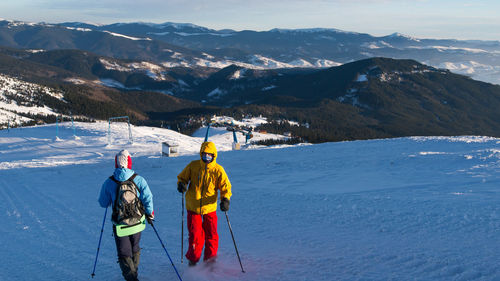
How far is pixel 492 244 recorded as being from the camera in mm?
6715

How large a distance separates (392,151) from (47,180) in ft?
56.2

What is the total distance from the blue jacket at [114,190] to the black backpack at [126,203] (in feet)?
0.21

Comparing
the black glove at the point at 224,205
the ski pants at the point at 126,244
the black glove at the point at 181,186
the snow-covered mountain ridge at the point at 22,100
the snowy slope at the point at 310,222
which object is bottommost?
the snowy slope at the point at 310,222

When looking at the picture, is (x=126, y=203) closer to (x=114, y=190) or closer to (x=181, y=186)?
(x=114, y=190)

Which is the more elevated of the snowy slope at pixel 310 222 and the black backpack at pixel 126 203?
the black backpack at pixel 126 203

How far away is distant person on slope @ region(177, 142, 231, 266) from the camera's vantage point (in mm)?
6766

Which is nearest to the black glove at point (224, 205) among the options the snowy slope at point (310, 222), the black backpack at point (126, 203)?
the snowy slope at point (310, 222)

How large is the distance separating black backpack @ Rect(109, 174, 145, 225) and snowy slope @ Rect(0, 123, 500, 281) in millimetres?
1387

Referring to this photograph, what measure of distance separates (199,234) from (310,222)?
10.8 ft

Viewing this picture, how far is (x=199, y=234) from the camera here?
22.9 ft

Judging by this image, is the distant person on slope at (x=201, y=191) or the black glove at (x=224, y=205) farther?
the distant person on slope at (x=201, y=191)

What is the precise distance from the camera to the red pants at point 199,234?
691 cm

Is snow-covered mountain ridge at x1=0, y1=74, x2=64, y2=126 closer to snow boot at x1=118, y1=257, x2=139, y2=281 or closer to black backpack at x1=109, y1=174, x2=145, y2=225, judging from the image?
snow boot at x1=118, y1=257, x2=139, y2=281

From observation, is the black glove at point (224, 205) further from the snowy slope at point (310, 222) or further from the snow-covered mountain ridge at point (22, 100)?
the snow-covered mountain ridge at point (22, 100)
